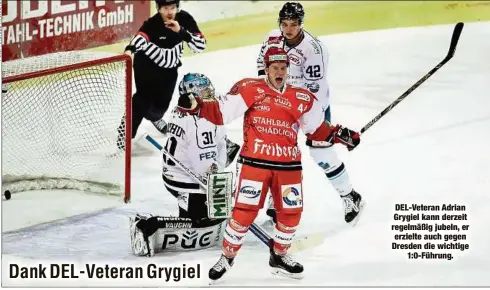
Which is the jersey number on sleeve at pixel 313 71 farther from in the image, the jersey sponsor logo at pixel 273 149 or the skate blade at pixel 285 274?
the skate blade at pixel 285 274

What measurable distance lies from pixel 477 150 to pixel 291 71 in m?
0.85

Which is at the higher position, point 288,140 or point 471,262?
point 288,140

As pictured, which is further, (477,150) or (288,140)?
(477,150)

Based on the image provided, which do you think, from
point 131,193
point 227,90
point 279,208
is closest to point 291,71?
point 227,90

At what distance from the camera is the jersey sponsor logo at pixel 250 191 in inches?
151

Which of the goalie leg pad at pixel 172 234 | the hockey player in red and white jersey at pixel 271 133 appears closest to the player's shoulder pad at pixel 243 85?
the hockey player in red and white jersey at pixel 271 133

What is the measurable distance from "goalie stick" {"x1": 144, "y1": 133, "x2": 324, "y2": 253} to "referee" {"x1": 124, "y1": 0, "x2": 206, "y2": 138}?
0.49ft

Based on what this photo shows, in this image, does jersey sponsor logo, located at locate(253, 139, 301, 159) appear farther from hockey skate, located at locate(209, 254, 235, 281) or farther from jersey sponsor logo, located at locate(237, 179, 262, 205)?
hockey skate, located at locate(209, 254, 235, 281)

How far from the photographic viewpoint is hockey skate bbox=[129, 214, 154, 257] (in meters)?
4.11

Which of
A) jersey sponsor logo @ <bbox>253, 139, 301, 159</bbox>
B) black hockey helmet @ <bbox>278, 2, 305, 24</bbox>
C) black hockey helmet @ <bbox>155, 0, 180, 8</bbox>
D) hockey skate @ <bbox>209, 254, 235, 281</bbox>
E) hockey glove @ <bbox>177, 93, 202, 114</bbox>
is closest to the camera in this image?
jersey sponsor logo @ <bbox>253, 139, 301, 159</bbox>

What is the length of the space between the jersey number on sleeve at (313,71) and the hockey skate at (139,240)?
861 millimetres

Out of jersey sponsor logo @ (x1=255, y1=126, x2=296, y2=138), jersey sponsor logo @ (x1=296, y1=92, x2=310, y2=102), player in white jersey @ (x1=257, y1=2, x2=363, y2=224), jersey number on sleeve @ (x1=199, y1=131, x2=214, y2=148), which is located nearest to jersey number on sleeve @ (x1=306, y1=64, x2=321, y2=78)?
player in white jersey @ (x1=257, y1=2, x2=363, y2=224)

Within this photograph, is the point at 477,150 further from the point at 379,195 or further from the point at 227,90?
the point at 227,90

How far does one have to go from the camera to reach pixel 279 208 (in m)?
3.89
